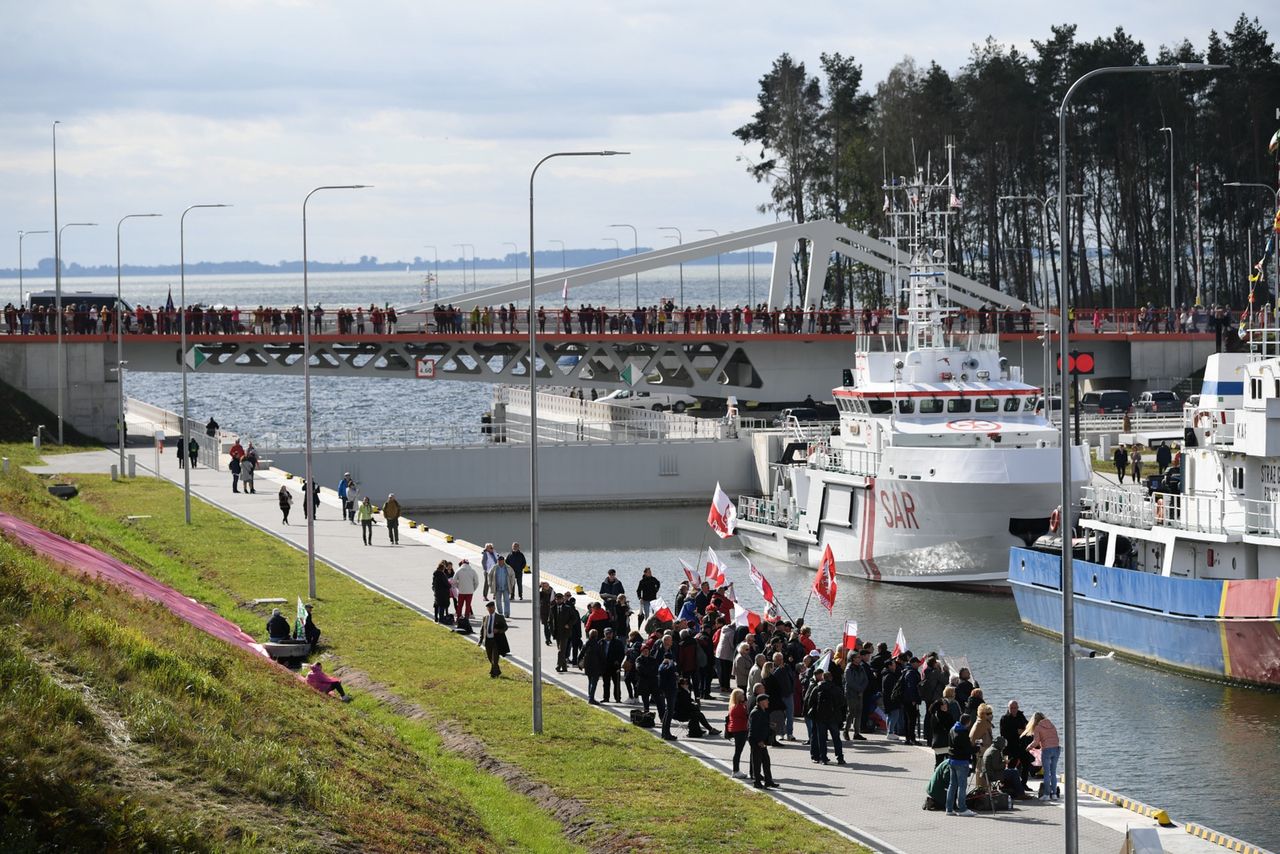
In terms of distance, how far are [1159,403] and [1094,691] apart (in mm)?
45940

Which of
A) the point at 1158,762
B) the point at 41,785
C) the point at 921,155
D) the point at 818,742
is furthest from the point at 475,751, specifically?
the point at 921,155

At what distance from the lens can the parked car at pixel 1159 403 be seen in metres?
78.1

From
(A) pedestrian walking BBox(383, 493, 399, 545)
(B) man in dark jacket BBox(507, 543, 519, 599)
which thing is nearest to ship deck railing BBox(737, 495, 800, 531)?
(A) pedestrian walking BBox(383, 493, 399, 545)

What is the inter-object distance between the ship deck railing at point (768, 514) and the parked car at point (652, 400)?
2464cm

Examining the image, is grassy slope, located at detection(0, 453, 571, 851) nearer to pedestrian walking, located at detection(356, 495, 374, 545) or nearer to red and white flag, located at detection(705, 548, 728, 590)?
red and white flag, located at detection(705, 548, 728, 590)

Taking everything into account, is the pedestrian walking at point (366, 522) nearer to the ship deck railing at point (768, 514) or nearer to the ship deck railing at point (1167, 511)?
the ship deck railing at point (768, 514)

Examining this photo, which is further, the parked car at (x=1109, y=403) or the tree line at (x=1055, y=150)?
the tree line at (x=1055, y=150)

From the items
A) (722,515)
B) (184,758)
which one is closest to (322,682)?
(184,758)

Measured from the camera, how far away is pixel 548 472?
2768 inches

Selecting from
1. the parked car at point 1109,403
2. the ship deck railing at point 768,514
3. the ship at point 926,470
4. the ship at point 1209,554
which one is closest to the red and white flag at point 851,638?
the ship at point 1209,554

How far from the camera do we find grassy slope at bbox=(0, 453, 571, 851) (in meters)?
15.6

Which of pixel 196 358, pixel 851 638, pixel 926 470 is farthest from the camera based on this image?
pixel 196 358

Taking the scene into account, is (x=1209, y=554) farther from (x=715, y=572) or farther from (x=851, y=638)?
(x=851, y=638)

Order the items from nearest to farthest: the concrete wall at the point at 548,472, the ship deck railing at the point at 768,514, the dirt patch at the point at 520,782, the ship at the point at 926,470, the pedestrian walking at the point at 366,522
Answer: the dirt patch at the point at 520,782 < the pedestrian walking at the point at 366,522 < the ship at the point at 926,470 < the ship deck railing at the point at 768,514 < the concrete wall at the point at 548,472
